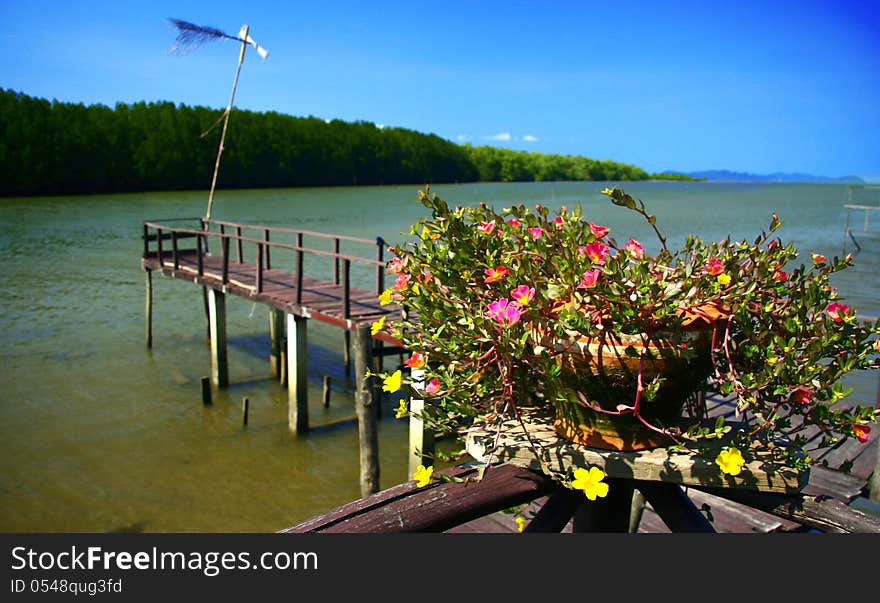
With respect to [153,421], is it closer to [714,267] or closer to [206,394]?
[206,394]

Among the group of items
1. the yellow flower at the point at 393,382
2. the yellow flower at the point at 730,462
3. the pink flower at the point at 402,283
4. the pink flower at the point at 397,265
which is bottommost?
the yellow flower at the point at 730,462

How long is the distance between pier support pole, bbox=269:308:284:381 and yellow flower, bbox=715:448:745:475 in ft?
41.0

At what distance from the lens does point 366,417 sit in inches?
326

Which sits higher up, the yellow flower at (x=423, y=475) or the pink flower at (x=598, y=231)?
the pink flower at (x=598, y=231)

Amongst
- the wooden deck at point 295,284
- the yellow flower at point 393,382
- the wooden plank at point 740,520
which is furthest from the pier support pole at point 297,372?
the yellow flower at point 393,382

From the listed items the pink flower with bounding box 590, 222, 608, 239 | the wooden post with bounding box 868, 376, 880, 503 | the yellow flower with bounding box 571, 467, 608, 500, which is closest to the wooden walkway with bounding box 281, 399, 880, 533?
the yellow flower with bounding box 571, 467, 608, 500

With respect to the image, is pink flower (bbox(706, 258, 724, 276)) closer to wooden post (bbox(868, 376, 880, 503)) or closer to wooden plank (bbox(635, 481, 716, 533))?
wooden plank (bbox(635, 481, 716, 533))

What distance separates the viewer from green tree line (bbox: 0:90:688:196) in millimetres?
61406

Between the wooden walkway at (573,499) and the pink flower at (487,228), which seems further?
the pink flower at (487,228)

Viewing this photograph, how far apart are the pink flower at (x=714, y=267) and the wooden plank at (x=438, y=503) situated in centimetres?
62

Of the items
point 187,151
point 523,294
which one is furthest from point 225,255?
point 187,151

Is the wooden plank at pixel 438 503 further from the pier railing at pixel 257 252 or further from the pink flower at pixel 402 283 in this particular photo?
the pier railing at pixel 257 252

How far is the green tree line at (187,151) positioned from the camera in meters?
61.4
